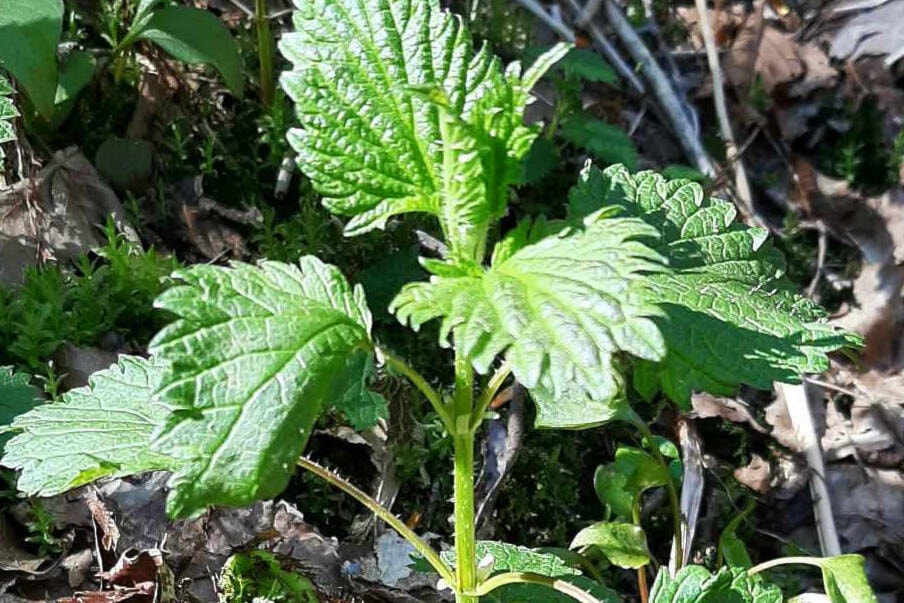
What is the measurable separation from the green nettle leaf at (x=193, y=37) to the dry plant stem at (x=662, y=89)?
1629 millimetres

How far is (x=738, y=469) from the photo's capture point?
2854 mm

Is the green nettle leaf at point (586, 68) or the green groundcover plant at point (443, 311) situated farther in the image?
the green nettle leaf at point (586, 68)

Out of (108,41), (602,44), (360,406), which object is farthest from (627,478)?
(602,44)

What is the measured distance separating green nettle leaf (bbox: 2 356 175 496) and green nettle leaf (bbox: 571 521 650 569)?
3.11 ft

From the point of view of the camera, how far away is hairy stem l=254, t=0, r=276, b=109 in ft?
9.51

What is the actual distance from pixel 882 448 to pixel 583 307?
7.22ft

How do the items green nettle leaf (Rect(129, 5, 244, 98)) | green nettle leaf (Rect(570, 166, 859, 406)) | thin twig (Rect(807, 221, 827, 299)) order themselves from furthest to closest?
thin twig (Rect(807, 221, 827, 299)) < green nettle leaf (Rect(129, 5, 244, 98)) < green nettle leaf (Rect(570, 166, 859, 406))

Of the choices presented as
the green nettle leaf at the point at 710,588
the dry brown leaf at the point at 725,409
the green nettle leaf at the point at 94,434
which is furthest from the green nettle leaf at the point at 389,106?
the dry brown leaf at the point at 725,409

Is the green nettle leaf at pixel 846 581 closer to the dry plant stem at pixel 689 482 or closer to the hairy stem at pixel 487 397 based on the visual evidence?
the dry plant stem at pixel 689 482

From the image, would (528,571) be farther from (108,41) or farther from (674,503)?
(108,41)

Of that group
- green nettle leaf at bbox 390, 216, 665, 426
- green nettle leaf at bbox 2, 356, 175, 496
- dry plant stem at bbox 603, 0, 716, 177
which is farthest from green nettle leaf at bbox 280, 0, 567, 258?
dry plant stem at bbox 603, 0, 716, 177

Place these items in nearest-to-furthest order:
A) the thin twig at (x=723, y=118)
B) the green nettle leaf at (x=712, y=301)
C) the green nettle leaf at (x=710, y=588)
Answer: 1. the green nettle leaf at (x=712, y=301)
2. the green nettle leaf at (x=710, y=588)
3. the thin twig at (x=723, y=118)

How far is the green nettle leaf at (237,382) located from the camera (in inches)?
47.0

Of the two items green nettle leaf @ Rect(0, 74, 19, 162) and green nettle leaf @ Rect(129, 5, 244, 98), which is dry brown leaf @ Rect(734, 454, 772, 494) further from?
green nettle leaf @ Rect(0, 74, 19, 162)
